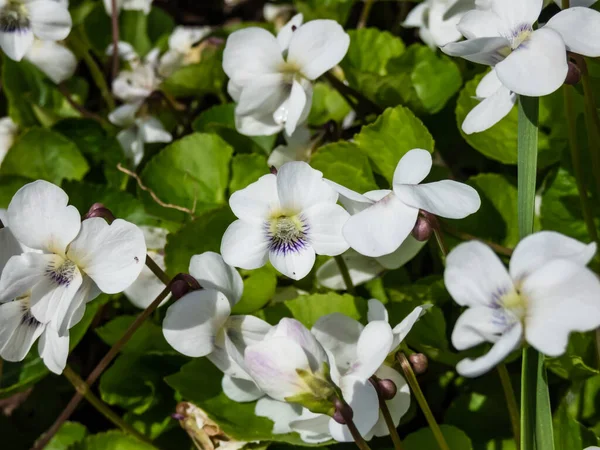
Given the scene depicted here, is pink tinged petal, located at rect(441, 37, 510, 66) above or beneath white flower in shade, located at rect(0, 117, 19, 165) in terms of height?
above

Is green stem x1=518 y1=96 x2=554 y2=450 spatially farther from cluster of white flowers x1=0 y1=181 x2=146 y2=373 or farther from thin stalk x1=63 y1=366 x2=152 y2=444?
thin stalk x1=63 y1=366 x2=152 y2=444

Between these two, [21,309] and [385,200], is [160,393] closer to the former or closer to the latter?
[21,309]

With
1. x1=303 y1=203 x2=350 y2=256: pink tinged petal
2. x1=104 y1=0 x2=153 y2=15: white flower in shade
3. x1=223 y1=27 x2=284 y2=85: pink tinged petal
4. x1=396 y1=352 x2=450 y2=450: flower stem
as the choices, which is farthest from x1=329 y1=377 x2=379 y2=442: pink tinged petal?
x1=104 y1=0 x2=153 y2=15: white flower in shade

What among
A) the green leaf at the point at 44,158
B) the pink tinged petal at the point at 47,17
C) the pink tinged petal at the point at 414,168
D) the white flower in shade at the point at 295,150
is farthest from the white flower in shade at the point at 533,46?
the green leaf at the point at 44,158

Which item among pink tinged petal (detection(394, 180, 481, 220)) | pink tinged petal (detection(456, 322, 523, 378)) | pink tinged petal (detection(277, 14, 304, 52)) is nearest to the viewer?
pink tinged petal (detection(456, 322, 523, 378))

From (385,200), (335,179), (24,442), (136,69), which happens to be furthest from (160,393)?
(136,69)

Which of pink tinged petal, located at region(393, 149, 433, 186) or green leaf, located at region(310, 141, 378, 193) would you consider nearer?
pink tinged petal, located at region(393, 149, 433, 186)

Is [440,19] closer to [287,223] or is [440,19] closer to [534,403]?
[287,223]
